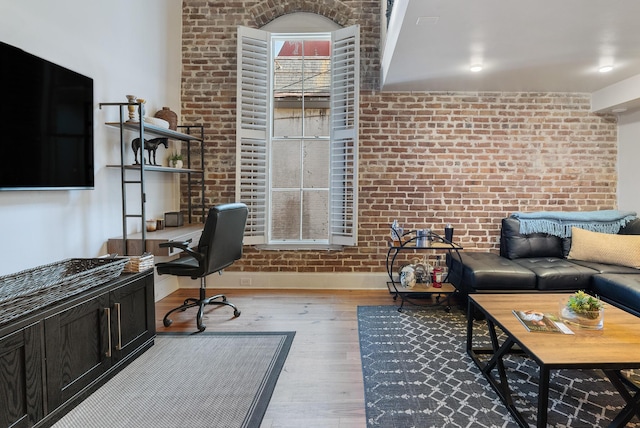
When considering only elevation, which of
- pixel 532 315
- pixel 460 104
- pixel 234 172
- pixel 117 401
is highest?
pixel 460 104

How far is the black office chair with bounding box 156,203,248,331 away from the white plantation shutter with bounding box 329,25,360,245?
125cm

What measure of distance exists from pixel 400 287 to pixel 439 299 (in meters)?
0.43

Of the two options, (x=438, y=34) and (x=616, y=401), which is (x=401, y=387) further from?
(x=438, y=34)

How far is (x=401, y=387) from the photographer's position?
225 centimetres

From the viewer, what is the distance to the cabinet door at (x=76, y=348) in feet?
6.14

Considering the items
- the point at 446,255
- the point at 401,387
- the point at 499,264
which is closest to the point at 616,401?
the point at 401,387

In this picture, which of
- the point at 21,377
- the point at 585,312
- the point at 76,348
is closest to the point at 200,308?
the point at 76,348

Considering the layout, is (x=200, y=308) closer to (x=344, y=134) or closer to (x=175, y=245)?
(x=175, y=245)

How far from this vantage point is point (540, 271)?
3.43 meters

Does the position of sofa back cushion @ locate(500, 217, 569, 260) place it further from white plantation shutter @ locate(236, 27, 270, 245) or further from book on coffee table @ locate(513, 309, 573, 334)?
white plantation shutter @ locate(236, 27, 270, 245)

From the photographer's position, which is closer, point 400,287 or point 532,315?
point 532,315

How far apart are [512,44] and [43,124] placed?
3.38 metres

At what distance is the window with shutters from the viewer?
418cm

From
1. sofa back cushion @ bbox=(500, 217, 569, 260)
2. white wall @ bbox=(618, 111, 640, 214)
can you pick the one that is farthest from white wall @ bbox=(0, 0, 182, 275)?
white wall @ bbox=(618, 111, 640, 214)
